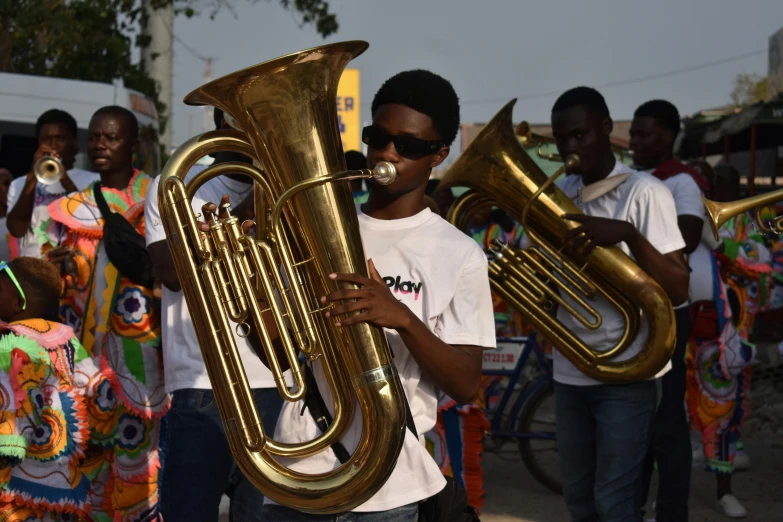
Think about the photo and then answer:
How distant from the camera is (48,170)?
512cm

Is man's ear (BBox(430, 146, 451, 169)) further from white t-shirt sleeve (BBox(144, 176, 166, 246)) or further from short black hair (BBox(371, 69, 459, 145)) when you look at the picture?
white t-shirt sleeve (BBox(144, 176, 166, 246))

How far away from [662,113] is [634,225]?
143 centimetres

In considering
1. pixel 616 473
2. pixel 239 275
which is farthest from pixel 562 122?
pixel 239 275

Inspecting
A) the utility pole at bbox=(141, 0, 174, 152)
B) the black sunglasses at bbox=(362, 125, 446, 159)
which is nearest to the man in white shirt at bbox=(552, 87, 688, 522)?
the black sunglasses at bbox=(362, 125, 446, 159)

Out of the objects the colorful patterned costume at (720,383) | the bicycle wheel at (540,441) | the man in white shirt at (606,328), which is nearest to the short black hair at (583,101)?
the man in white shirt at (606,328)

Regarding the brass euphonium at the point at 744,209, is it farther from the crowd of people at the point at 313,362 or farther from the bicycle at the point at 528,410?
the bicycle at the point at 528,410

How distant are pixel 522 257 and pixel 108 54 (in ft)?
33.8

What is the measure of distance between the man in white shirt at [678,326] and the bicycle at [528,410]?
1602mm

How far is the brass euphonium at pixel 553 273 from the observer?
12.7ft

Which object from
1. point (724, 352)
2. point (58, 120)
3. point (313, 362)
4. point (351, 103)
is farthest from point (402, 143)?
point (351, 103)

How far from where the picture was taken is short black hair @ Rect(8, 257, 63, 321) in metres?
4.07

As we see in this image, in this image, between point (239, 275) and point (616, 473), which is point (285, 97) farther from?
point (616, 473)

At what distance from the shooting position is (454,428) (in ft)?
19.4

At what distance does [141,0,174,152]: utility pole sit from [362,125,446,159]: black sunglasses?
11721 millimetres
